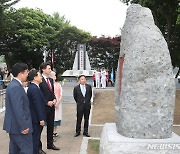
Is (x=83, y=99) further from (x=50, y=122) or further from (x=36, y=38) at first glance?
(x=36, y=38)

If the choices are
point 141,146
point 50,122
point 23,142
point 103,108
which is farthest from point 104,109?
point 141,146

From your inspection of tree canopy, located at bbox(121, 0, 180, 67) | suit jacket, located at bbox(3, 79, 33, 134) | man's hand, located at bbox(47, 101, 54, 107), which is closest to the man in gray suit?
suit jacket, located at bbox(3, 79, 33, 134)

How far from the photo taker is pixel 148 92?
202 inches

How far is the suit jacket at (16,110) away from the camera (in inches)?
194

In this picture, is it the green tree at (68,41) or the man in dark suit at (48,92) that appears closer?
the man in dark suit at (48,92)

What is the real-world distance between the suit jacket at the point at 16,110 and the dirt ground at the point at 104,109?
7.10 m

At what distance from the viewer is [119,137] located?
5.17 metres

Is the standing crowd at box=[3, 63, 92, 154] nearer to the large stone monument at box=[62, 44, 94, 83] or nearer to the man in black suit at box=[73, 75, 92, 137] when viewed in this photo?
the man in black suit at box=[73, 75, 92, 137]

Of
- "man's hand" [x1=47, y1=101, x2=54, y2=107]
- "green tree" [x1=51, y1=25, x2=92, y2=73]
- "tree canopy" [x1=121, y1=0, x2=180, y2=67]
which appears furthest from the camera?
"green tree" [x1=51, y1=25, x2=92, y2=73]

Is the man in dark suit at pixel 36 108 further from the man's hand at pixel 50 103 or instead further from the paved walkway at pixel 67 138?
the paved walkway at pixel 67 138

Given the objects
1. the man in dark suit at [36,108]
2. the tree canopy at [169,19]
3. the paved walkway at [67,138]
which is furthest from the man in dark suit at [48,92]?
the tree canopy at [169,19]

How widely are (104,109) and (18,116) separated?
10263 mm

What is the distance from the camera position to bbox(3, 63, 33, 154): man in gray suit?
4.95 m

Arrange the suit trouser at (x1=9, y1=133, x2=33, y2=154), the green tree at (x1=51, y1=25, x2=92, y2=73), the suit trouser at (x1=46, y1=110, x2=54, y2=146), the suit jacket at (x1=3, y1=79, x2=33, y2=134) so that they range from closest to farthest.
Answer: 1. the suit jacket at (x1=3, y1=79, x2=33, y2=134)
2. the suit trouser at (x1=9, y1=133, x2=33, y2=154)
3. the suit trouser at (x1=46, y1=110, x2=54, y2=146)
4. the green tree at (x1=51, y1=25, x2=92, y2=73)
